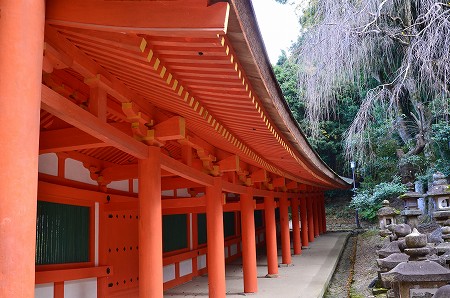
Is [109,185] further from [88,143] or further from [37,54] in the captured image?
[37,54]

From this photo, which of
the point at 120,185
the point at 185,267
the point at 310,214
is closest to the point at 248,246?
the point at 185,267

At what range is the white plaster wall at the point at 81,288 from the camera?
19.8 feet

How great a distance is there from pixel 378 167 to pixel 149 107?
16.7m

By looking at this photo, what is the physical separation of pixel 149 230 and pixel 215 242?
108 inches

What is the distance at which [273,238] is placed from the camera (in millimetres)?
11523

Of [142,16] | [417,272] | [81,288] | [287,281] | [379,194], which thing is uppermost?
[142,16]

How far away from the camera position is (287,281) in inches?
408

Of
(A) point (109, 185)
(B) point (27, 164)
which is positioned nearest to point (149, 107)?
(B) point (27, 164)

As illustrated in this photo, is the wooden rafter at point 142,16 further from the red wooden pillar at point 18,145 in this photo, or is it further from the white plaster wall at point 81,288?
the white plaster wall at point 81,288

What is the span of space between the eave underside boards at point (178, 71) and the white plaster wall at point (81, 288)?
3027 millimetres

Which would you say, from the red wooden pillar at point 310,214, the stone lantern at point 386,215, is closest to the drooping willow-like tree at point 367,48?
the stone lantern at point 386,215

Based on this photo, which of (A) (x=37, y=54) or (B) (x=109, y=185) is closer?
(A) (x=37, y=54)

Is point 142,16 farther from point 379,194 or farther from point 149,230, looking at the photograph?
point 379,194

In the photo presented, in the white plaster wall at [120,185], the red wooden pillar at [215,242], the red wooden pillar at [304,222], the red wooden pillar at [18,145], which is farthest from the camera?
the red wooden pillar at [304,222]
